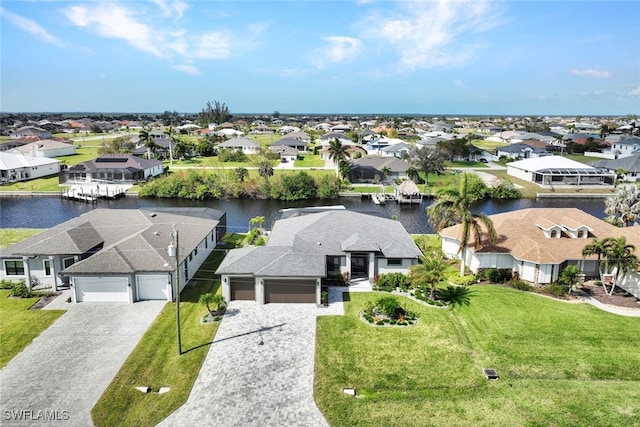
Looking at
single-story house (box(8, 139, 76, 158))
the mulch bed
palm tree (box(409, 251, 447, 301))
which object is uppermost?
single-story house (box(8, 139, 76, 158))

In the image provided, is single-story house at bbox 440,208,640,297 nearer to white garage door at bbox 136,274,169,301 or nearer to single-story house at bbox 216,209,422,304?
single-story house at bbox 216,209,422,304

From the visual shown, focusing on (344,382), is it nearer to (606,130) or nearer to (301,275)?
(301,275)

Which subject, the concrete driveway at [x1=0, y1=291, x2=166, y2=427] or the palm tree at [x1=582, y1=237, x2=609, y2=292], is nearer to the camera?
the concrete driveway at [x1=0, y1=291, x2=166, y2=427]

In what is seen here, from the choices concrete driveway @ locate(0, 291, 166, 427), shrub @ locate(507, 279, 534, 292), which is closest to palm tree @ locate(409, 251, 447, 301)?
shrub @ locate(507, 279, 534, 292)

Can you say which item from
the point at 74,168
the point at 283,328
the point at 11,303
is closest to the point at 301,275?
the point at 283,328

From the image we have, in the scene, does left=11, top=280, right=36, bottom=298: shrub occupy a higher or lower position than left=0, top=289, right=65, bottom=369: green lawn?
higher
